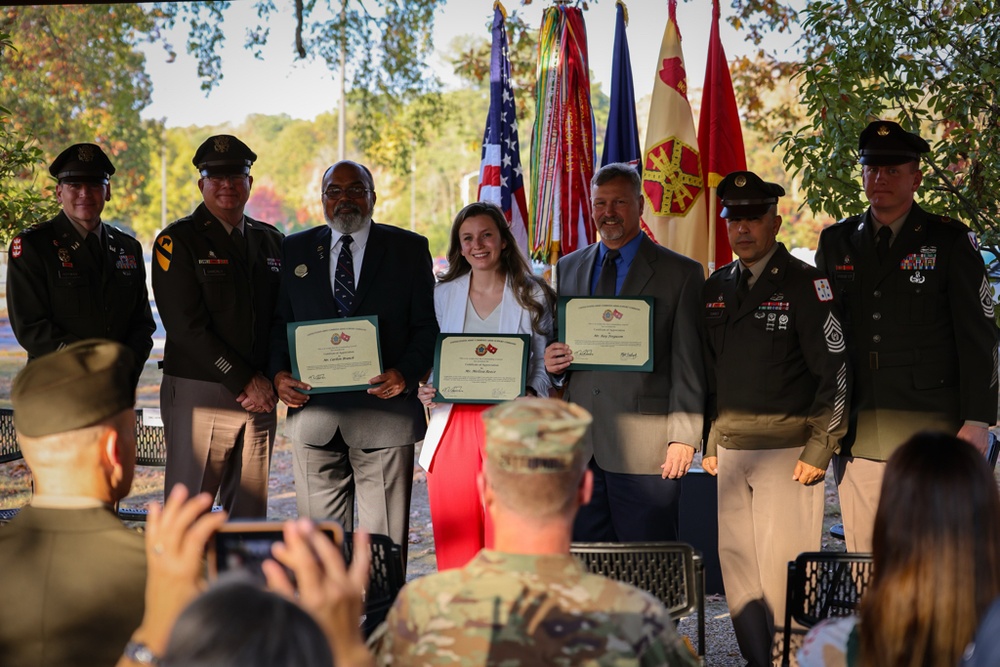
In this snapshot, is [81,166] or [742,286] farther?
[81,166]

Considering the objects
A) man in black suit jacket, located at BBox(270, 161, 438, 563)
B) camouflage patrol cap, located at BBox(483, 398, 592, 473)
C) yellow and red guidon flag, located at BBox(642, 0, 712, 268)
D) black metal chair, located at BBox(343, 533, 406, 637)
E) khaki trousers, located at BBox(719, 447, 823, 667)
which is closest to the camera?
A: camouflage patrol cap, located at BBox(483, 398, 592, 473)

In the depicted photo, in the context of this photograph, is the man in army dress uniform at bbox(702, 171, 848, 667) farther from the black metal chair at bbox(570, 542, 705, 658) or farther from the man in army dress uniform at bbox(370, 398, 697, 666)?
the man in army dress uniform at bbox(370, 398, 697, 666)

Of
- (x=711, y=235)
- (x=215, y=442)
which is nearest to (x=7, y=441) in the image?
(x=215, y=442)

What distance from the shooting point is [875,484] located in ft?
13.5

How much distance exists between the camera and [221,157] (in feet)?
15.6

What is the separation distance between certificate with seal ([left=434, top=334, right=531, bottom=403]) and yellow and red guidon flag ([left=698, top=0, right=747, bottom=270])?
1.90 m

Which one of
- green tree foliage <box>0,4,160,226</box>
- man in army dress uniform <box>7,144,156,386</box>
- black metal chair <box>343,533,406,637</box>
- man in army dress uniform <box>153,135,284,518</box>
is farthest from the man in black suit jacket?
green tree foliage <box>0,4,160,226</box>

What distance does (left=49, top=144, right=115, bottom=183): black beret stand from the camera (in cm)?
498

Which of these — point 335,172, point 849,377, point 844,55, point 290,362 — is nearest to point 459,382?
point 290,362

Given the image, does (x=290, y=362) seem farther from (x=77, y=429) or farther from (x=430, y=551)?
(x=430, y=551)

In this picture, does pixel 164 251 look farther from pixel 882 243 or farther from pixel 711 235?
pixel 882 243

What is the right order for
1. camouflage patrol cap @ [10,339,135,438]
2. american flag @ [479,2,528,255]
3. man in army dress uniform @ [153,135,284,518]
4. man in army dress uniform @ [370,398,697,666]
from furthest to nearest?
american flag @ [479,2,528,255], man in army dress uniform @ [153,135,284,518], camouflage patrol cap @ [10,339,135,438], man in army dress uniform @ [370,398,697,666]

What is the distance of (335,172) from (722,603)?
3089 mm

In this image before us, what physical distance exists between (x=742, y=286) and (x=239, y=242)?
92.5 inches
